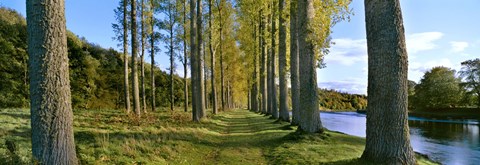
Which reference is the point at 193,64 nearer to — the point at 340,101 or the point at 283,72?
the point at 283,72

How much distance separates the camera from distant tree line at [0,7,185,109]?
24.7 meters

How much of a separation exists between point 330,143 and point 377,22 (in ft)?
17.8

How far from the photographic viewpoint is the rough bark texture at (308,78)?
12.0 metres

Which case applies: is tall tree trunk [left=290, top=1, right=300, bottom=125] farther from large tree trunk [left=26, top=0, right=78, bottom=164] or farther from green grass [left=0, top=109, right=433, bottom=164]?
large tree trunk [left=26, top=0, right=78, bottom=164]

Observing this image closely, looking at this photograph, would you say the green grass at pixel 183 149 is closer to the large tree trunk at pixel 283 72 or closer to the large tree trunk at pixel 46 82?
the large tree trunk at pixel 46 82

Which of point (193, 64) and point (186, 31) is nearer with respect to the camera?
point (193, 64)

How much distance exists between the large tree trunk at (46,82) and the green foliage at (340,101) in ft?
343

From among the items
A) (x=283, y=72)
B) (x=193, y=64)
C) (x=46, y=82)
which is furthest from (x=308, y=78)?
(x=46, y=82)

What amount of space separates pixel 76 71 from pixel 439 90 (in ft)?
174

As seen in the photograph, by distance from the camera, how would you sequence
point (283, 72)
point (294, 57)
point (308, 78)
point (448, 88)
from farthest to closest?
point (448, 88)
point (283, 72)
point (294, 57)
point (308, 78)

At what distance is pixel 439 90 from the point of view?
54250 millimetres

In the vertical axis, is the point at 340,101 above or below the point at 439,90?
below

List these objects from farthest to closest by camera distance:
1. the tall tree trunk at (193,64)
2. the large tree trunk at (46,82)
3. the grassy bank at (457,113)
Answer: the grassy bank at (457,113) < the tall tree trunk at (193,64) < the large tree trunk at (46,82)

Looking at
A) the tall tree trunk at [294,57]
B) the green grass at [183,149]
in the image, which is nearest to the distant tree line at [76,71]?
the green grass at [183,149]
